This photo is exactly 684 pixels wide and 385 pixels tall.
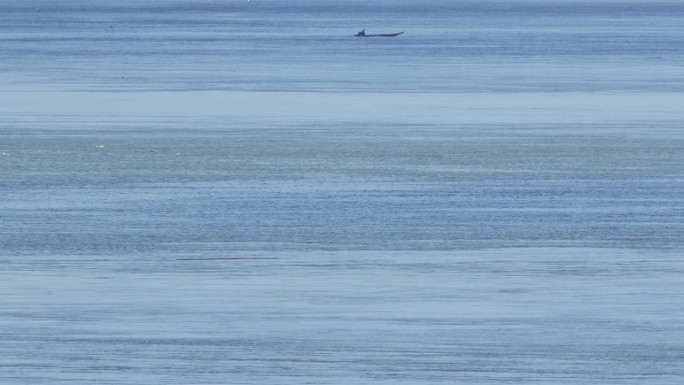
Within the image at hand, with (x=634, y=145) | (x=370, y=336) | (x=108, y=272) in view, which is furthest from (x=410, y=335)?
(x=634, y=145)

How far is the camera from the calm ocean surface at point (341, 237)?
9.66 meters

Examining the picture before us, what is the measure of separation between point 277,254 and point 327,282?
3.98ft

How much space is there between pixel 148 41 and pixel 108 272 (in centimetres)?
5703

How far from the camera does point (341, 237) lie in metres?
13.8

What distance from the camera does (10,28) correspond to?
8694cm

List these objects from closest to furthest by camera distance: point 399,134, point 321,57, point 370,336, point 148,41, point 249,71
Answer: point 370,336 → point 399,134 → point 249,71 → point 321,57 → point 148,41

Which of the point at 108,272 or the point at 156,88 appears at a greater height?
the point at 108,272

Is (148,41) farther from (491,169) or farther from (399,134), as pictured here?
(491,169)

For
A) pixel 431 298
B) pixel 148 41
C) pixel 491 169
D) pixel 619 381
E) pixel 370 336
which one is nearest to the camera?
pixel 619 381

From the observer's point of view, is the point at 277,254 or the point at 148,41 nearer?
the point at 277,254

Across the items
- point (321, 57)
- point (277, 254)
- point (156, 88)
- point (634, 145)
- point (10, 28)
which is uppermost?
point (277, 254)

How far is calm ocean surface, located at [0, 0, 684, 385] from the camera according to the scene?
9.66 meters

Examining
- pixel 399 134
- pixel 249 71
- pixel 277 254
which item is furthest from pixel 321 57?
Answer: pixel 277 254

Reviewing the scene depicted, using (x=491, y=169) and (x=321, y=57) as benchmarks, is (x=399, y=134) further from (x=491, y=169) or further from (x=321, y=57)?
(x=321, y=57)
